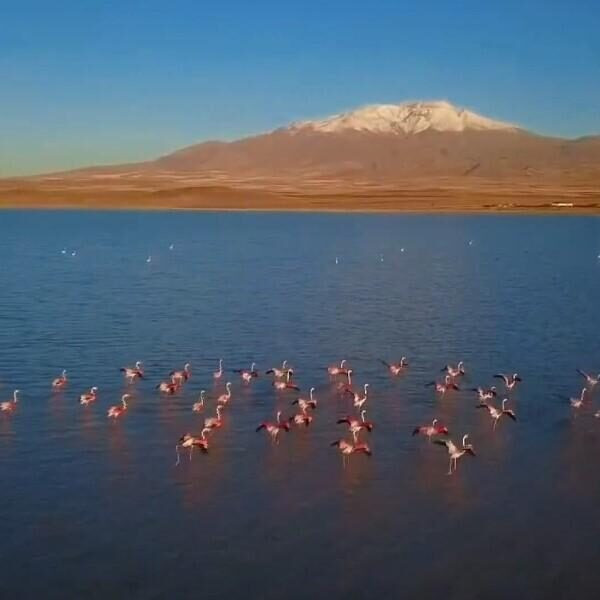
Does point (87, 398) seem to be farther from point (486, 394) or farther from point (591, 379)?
point (591, 379)

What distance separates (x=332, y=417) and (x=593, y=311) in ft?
50.2

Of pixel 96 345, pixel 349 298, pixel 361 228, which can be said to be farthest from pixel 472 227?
pixel 96 345

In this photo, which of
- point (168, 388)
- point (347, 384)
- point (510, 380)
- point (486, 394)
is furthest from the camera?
point (510, 380)

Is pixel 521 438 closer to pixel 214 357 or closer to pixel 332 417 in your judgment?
pixel 332 417

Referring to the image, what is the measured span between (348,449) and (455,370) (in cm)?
619

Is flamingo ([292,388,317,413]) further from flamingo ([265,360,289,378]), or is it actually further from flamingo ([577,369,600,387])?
flamingo ([577,369,600,387])

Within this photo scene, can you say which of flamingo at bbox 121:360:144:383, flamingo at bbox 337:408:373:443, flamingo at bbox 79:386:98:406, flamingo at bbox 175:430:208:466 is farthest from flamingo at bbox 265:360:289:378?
flamingo at bbox 175:430:208:466

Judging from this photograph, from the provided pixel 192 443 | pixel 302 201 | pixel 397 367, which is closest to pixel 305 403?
pixel 192 443

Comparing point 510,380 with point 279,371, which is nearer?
point 510,380

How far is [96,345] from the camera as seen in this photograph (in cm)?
2338

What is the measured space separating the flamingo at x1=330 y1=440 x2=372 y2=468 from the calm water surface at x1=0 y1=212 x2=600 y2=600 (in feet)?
0.62

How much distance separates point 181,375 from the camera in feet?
64.1

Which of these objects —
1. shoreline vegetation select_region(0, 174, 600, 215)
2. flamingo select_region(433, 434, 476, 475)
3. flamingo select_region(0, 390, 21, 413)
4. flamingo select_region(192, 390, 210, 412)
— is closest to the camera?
flamingo select_region(433, 434, 476, 475)

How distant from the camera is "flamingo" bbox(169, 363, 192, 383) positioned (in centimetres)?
1933
